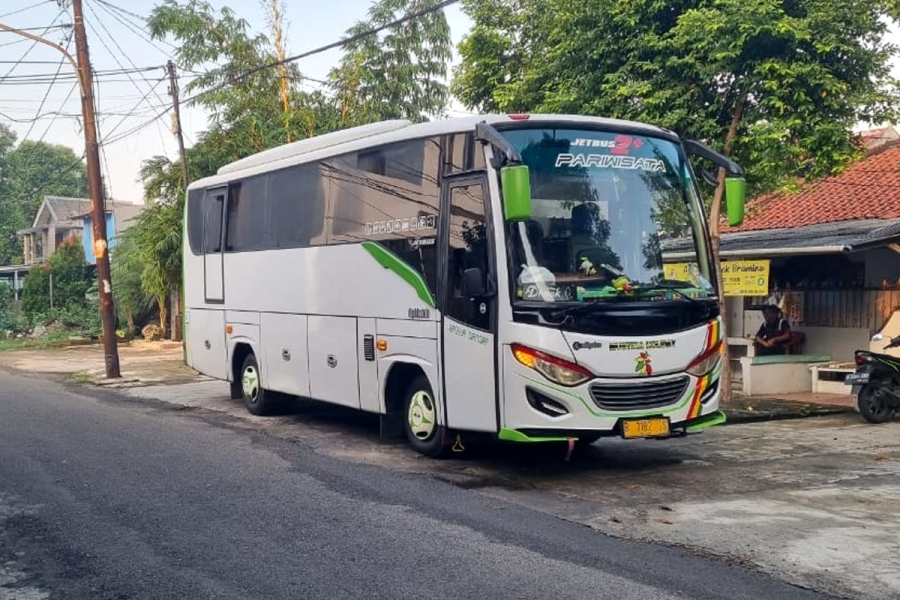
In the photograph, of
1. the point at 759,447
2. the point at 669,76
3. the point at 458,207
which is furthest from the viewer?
the point at 669,76

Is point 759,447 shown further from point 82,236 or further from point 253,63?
point 82,236

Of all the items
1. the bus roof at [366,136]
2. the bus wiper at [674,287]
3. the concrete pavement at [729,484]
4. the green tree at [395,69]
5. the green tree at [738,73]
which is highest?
the green tree at [395,69]

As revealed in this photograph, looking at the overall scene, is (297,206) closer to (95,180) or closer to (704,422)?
(704,422)

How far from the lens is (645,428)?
351 inches

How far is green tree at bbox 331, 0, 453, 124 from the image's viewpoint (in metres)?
25.4

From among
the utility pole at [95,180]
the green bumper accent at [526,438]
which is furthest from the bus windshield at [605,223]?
the utility pole at [95,180]

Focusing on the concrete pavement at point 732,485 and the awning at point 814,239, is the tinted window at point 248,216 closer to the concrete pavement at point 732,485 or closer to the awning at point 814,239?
the concrete pavement at point 732,485

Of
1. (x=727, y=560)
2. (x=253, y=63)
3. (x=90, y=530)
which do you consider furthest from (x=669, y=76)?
(x=253, y=63)

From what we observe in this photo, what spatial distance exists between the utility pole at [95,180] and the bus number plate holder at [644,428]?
14302 millimetres

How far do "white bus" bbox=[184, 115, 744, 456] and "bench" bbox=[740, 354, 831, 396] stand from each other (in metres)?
6.43

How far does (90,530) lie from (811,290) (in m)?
13.2

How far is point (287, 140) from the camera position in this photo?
2448 cm

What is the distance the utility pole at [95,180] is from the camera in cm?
2038

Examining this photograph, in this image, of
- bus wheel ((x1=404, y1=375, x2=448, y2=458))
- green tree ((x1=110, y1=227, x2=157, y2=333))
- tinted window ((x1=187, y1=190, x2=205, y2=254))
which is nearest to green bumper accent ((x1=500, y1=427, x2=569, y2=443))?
bus wheel ((x1=404, y1=375, x2=448, y2=458))
